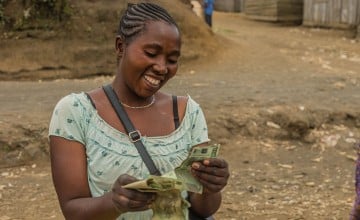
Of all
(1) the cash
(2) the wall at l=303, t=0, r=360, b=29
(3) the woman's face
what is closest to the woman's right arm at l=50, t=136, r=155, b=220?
(1) the cash

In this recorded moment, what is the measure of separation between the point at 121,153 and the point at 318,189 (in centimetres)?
428

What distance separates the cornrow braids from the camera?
6.68 ft

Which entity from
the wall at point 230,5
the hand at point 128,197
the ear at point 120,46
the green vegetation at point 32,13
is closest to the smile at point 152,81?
the ear at point 120,46

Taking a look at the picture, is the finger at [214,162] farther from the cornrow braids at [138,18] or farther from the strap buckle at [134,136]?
the cornrow braids at [138,18]

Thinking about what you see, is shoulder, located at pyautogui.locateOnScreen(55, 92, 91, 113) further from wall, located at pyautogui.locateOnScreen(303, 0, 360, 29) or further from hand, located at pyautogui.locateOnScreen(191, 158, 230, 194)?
wall, located at pyautogui.locateOnScreen(303, 0, 360, 29)

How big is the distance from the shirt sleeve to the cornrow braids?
27cm

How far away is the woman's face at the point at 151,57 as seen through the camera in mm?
1997

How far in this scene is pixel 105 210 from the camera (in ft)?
6.17

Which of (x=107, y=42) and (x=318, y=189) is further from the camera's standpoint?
(x=107, y=42)

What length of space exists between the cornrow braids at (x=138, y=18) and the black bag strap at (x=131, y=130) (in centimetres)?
18

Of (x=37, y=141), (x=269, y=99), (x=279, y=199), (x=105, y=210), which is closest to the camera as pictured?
(x=105, y=210)

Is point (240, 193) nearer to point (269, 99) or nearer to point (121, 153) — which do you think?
point (269, 99)

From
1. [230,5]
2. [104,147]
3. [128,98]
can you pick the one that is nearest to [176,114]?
[128,98]

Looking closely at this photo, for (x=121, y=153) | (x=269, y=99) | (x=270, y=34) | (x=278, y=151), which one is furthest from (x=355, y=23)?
(x=121, y=153)
